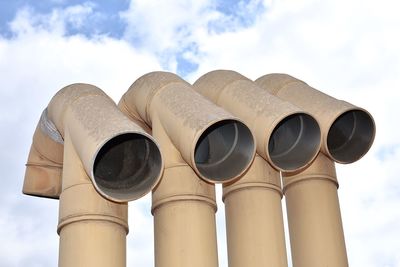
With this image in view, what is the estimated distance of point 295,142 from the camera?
35.3 ft

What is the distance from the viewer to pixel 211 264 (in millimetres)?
9477

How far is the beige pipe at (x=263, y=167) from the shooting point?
9.99 meters

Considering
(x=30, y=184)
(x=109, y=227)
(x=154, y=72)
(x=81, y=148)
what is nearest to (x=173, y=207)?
(x=109, y=227)

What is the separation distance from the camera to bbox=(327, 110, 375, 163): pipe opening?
1134 centimetres

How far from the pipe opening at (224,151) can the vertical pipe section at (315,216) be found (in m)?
1.94

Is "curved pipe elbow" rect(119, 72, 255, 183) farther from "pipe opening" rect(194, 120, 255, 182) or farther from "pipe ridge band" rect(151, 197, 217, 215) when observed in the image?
"pipe ridge band" rect(151, 197, 217, 215)

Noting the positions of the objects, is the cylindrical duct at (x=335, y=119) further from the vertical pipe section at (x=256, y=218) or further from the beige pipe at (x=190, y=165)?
the beige pipe at (x=190, y=165)

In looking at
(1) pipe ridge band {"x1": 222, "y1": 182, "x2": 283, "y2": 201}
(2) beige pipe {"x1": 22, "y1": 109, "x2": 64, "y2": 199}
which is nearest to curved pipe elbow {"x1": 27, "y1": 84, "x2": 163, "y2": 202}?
(2) beige pipe {"x1": 22, "y1": 109, "x2": 64, "y2": 199}

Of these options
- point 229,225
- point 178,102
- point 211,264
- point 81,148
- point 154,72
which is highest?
point 154,72

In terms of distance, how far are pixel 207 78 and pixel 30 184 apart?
140 inches

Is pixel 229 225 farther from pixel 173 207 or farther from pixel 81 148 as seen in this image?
pixel 81 148

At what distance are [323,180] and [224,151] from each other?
2.23m

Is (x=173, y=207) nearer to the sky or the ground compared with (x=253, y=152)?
nearer to the ground

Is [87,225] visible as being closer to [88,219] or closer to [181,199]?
[88,219]
